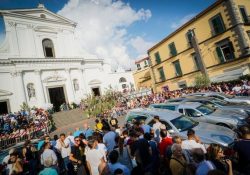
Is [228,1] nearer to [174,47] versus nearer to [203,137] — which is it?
[174,47]

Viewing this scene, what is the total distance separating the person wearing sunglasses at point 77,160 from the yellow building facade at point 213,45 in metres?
19.4

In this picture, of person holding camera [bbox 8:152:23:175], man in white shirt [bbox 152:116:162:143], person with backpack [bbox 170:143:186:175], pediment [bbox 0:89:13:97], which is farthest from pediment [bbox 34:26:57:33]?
person with backpack [bbox 170:143:186:175]

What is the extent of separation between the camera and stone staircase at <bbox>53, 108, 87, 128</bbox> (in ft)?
63.6

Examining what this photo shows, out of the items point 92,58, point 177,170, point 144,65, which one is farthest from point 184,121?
point 144,65

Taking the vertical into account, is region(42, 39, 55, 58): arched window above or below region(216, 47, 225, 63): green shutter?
above

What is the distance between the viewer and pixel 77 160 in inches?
243

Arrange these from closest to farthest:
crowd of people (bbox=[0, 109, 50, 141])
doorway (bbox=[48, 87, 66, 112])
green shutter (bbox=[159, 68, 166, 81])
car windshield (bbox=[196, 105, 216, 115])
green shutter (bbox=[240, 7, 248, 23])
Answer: car windshield (bbox=[196, 105, 216, 115]) → crowd of people (bbox=[0, 109, 50, 141]) → green shutter (bbox=[240, 7, 248, 23]) → doorway (bbox=[48, 87, 66, 112]) → green shutter (bbox=[159, 68, 166, 81])

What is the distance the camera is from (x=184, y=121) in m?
7.45

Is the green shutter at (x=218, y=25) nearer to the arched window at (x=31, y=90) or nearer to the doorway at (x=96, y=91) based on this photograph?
the doorway at (x=96, y=91)

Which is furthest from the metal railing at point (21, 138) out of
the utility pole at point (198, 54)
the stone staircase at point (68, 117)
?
the utility pole at point (198, 54)

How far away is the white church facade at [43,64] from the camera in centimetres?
2172

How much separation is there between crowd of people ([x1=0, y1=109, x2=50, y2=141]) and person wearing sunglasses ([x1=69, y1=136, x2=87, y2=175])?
1077cm

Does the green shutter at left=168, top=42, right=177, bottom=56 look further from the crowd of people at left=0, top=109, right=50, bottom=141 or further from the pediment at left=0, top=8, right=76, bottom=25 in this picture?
the crowd of people at left=0, top=109, right=50, bottom=141

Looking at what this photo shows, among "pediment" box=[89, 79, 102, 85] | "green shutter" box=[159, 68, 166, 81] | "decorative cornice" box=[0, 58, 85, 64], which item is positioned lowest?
"green shutter" box=[159, 68, 166, 81]
